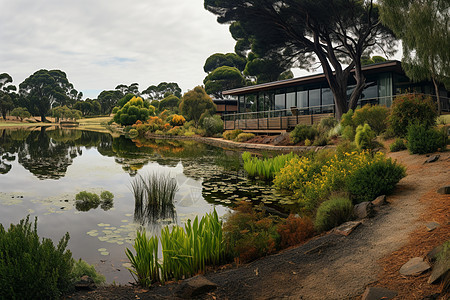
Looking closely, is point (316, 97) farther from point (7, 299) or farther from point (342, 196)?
point (7, 299)

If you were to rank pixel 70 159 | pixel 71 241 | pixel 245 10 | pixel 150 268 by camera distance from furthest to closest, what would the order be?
pixel 245 10 < pixel 70 159 < pixel 71 241 < pixel 150 268

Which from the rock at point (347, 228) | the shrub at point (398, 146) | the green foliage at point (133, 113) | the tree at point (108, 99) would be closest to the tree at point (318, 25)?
the shrub at point (398, 146)

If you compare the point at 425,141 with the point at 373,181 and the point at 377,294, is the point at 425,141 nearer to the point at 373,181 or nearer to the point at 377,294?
the point at 373,181

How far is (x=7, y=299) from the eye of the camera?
9.30ft

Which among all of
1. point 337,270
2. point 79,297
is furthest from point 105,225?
point 337,270

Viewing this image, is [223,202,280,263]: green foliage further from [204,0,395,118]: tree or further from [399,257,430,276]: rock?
[204,0,395,118]: tree

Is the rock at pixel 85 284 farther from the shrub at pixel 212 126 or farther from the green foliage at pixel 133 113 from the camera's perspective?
the green foliage at pixel 133 113

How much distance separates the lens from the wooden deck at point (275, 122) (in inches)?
887

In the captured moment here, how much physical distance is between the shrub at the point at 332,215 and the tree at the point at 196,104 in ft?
96.0

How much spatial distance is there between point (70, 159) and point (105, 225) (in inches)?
421

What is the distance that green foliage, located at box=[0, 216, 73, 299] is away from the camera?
283 cm

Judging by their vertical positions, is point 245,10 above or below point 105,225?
above

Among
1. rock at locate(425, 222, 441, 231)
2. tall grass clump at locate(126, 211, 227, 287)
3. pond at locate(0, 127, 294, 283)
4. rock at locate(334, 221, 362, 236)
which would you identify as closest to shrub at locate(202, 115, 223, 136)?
pond at locate(0, 127, 294, 283)

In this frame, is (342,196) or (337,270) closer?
(337,270)
